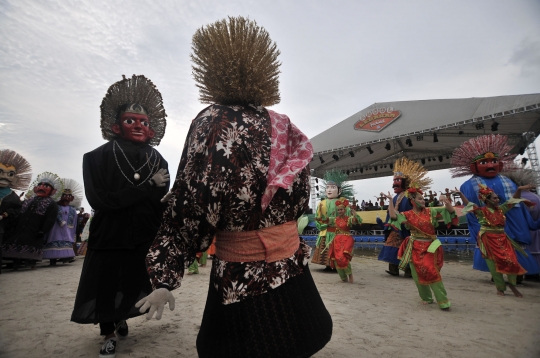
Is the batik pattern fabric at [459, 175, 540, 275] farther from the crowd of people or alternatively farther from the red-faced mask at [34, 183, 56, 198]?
the red-faced mask at [34, 183, 56, 198]

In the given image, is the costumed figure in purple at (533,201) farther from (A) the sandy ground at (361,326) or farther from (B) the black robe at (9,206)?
(B) the black robe at (9,206)

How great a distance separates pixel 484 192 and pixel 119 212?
16.4 feet

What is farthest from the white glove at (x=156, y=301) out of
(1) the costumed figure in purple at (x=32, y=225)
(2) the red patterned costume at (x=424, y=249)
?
(1) the costumed figure in purple at (x=32, y=225)

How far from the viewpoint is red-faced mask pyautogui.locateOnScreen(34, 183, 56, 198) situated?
6.96 m

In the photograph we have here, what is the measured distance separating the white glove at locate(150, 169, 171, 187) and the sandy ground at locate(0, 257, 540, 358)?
1420 mm

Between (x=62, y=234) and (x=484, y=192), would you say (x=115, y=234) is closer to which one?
(x=484, y=192)

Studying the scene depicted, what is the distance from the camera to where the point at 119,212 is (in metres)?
2.43

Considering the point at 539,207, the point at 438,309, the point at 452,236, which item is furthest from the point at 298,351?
the point at 452,236

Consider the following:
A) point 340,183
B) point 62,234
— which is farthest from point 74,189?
point 340,183

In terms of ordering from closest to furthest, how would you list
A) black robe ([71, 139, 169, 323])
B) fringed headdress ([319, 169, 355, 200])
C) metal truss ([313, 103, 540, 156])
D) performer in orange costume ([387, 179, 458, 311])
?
black robe ([71, 139, 169, 323])
performer in orange costume ([387, 179, 458, 311])
fringed headdress ([319, 169, 355, 200])
metal truss ([313, 103, 540, 156])

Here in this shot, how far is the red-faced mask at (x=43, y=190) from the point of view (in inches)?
274

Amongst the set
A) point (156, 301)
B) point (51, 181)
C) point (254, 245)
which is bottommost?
point (156, 301)

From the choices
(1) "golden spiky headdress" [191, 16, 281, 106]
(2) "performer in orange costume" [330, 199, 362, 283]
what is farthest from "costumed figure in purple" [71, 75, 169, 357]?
(2) "performer in orange costume" [330, 199, 362, 283]

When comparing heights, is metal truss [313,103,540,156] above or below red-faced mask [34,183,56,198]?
above
